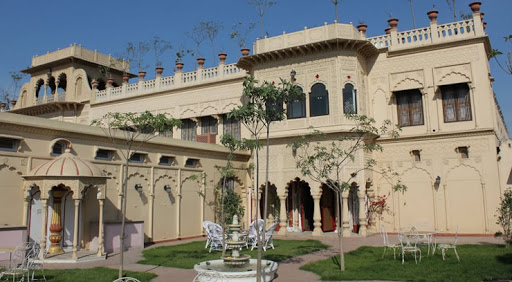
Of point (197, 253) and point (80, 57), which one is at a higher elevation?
point (80, 57)

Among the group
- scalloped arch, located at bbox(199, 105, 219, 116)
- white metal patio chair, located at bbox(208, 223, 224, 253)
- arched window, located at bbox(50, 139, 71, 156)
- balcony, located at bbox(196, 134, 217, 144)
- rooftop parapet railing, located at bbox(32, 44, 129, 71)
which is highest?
rooftop parapet railing, located at bbox(32, 44, 129, 71)

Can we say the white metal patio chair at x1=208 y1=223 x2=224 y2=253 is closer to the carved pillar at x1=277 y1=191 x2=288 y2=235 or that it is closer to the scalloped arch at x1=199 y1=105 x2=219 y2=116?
the carved pillar at x1=277 y1=191 x2=288 y2=235

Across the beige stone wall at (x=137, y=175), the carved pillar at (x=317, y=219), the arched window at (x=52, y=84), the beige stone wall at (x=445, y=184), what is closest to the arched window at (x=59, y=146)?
the beige stone wall at (x=137, y=175)

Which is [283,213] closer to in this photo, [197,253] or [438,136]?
[197,253]

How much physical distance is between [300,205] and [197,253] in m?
7.61

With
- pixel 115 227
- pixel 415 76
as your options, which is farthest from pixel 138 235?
pixel 415 76

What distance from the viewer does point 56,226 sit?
12656mm

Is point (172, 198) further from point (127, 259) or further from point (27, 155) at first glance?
point (27, 155)

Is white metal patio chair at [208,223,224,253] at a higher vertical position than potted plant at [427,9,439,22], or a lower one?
lower

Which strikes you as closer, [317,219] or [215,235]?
[215,235]

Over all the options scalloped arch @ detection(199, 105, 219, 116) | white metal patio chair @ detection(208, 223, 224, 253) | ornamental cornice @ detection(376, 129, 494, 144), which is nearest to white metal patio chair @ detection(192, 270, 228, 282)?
white metal patio chair @ detection(208, 223, 224, 253)

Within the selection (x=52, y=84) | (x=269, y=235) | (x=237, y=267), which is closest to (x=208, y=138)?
(x=269, y=235)

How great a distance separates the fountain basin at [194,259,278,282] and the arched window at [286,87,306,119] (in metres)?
10.1

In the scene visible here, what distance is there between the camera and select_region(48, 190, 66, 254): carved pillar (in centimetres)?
1249
